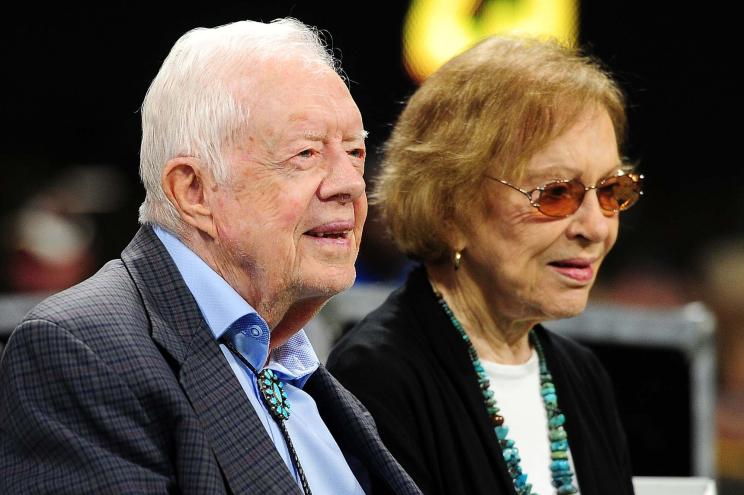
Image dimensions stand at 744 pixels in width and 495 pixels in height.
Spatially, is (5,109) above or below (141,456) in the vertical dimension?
below

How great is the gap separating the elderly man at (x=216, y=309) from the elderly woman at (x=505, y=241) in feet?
1.76

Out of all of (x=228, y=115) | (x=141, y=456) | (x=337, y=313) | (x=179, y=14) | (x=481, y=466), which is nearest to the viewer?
(x=141, y=456)

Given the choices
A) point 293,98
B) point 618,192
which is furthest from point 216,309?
point 618,192

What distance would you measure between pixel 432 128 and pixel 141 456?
1.34 meters

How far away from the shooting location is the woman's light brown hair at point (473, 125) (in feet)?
8.57

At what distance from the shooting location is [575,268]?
265 cm

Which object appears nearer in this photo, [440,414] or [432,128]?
[440,414]

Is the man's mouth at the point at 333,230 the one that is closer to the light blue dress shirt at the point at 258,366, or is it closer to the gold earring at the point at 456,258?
the light blue dress shirt at the point at 258,366

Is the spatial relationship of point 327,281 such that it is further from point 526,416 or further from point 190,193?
point 526,416

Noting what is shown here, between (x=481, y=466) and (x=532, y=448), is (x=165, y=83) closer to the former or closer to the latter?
(x=481, y=466)

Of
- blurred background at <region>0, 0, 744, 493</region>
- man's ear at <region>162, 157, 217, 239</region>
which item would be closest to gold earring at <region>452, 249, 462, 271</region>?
man's ear at <region>162, 157, 217, 239</region>

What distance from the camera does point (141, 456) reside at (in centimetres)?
159

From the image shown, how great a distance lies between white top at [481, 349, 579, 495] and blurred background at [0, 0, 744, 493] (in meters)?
3.68

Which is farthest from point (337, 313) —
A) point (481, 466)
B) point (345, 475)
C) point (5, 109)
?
point (5, 109)
